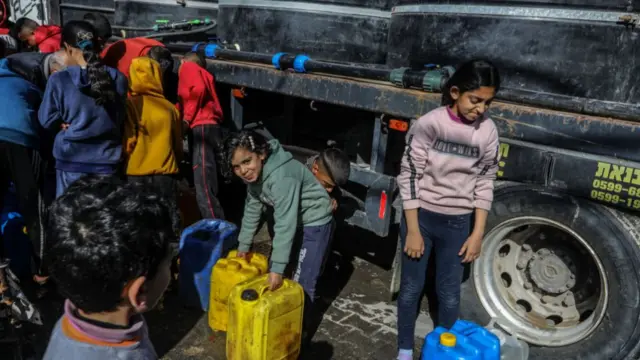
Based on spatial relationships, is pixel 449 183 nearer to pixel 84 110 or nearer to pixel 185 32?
pixel 84 110

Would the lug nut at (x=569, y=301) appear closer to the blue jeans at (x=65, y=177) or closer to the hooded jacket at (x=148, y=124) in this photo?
the hooded jacket at (x=148, y=124)

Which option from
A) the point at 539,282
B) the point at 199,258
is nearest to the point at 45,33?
the point at 199,258

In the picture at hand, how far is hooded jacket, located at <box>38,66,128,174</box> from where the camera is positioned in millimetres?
3506

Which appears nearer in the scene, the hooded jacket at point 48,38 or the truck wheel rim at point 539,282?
the truck wheel rim at point 539,282

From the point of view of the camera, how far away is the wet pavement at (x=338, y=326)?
3498 millimetres

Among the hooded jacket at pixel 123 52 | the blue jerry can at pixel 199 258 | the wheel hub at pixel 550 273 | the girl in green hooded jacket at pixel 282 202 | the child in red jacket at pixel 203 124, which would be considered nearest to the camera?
the girl in green hooded jacket at pixel 282 202

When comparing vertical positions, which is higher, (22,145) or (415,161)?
(415,161)

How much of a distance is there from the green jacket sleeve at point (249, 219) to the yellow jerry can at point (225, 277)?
83 millimetres

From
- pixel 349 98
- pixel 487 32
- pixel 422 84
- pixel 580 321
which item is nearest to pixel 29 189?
pixel 349 98

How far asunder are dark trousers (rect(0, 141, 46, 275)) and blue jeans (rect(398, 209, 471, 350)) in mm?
2213

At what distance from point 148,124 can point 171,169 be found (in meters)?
0.38

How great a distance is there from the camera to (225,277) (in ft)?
11.4

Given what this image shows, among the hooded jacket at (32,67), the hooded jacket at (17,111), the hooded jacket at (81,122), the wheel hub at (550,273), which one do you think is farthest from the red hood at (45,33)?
the wheel hub at (550,273)

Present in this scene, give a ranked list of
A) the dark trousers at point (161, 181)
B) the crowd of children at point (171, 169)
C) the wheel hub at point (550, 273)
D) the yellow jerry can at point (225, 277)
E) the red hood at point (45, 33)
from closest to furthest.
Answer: the crowd of children at point (171, 169) < the wheel hub at point (550, 273) < the yellow jerry can at point (225, 277) < the dark trousers at point (161, 181) < the red hood at point (45, 33)
